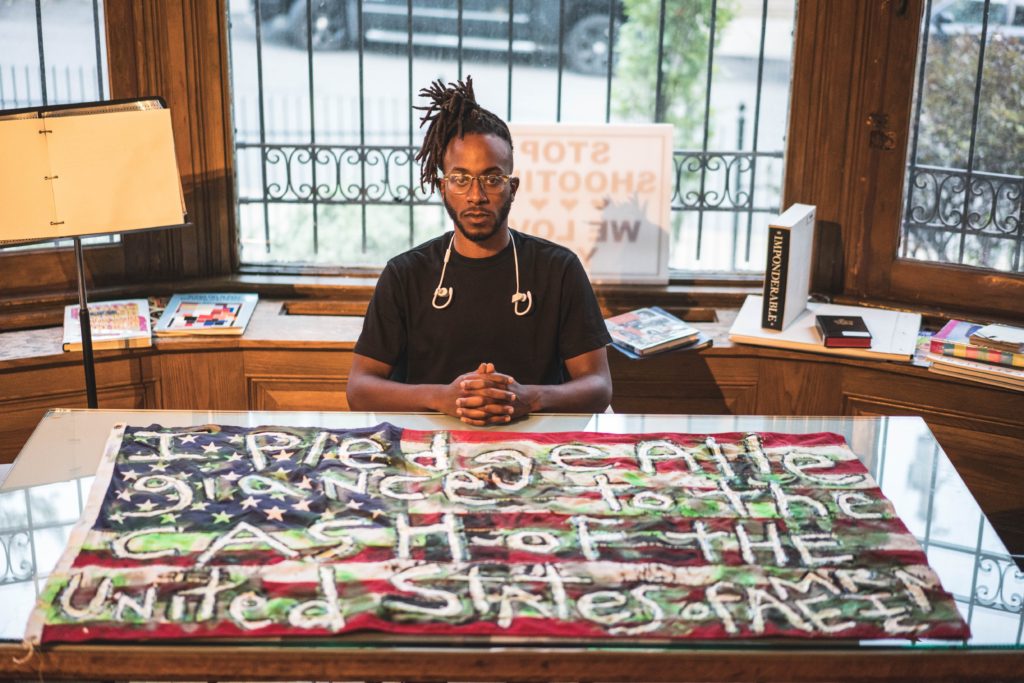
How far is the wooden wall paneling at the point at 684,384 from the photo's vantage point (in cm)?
329

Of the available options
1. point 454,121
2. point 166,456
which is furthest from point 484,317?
point 166,456

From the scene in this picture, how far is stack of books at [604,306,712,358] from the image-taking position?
10.5 feet

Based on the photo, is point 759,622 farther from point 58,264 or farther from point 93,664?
point 58,264

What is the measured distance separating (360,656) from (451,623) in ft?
0.41

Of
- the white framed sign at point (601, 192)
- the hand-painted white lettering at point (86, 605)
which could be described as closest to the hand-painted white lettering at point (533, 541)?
the hand-painted white lettering at point (86, 605)

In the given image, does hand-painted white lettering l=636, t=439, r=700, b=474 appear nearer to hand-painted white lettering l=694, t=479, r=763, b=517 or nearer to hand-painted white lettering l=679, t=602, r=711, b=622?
hand-painted white lettering l=694, t=479, r=763, b=517

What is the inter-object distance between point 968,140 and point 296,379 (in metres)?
2.04

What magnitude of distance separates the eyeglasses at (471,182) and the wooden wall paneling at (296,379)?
2.64 feet

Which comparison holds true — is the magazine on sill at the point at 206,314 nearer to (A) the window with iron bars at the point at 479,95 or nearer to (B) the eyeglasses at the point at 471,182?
(A) the window with iron bars at the point at 479,95

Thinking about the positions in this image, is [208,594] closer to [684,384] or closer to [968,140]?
[684,384]

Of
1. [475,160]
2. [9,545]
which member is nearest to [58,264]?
[475,160]

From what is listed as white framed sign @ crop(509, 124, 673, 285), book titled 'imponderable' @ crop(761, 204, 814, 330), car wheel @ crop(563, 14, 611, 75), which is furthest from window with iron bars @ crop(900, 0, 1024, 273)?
car wheel @ crop(563, 14, 611, 75)

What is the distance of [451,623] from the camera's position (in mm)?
1550

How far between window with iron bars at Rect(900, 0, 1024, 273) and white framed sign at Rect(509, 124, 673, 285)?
73 cm
